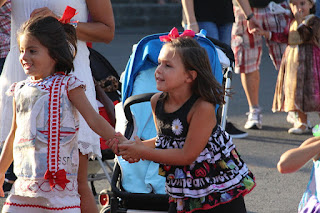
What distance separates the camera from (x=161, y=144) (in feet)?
11.0

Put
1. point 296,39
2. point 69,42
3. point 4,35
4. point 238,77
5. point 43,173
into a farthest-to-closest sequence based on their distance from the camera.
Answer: point 238,77
point 296,39
point 4,35
point 69,42
point 43,173

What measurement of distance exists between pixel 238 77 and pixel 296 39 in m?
3.34

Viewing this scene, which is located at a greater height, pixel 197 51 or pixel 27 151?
pixel 197 51

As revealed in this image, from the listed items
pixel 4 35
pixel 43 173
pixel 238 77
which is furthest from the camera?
pixel 238 77

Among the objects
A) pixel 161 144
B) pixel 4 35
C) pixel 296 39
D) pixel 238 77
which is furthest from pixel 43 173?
pixel 238 77

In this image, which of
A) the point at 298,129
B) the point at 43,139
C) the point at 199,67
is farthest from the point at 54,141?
the point at 298,129

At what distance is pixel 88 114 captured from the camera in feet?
10.9

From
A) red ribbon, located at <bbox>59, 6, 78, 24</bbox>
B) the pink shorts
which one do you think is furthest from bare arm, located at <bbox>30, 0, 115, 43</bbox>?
the pink shorts

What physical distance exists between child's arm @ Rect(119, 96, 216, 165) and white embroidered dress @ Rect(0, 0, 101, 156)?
0.59 metres

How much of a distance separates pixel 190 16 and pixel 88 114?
10.7ft

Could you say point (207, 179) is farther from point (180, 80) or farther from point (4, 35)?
point (4, 35)

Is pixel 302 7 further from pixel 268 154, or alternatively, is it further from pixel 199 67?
pixel 199 67

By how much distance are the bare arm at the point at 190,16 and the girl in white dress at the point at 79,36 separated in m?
2.42

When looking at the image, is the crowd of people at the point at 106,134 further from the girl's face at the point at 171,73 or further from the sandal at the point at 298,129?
the sandal at the point at 298,129
